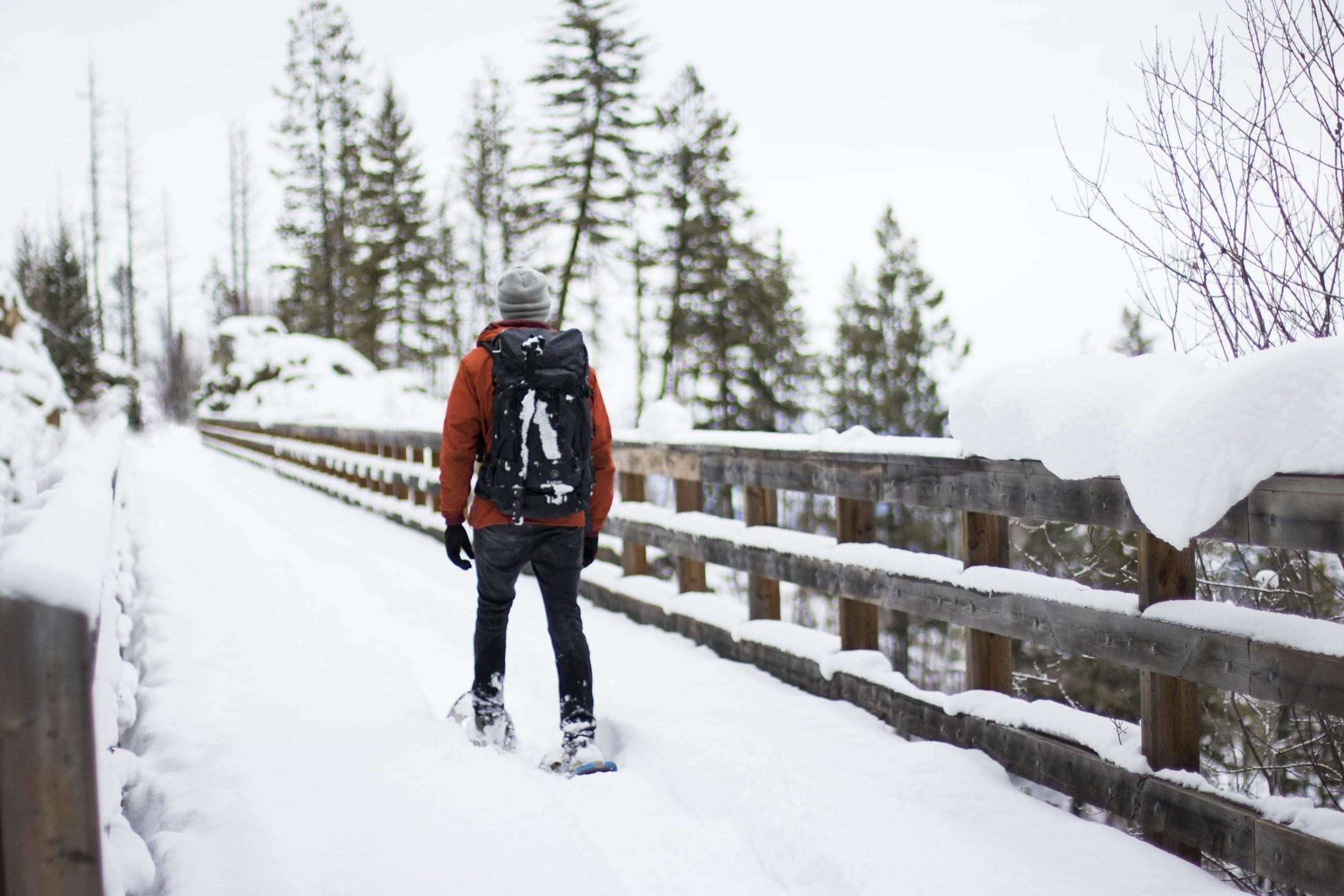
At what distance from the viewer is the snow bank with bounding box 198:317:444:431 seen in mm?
26328

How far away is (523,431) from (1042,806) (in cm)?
224

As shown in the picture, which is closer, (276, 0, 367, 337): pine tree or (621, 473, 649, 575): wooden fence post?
(621, 473, 649, 575): wooden fence post

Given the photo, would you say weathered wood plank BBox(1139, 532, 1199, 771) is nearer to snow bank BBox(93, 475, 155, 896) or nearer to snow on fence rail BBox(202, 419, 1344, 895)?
snow on fence rail BBox(202, 419, 1344, 895)

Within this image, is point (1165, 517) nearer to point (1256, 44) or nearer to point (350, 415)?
point (1256, 44)

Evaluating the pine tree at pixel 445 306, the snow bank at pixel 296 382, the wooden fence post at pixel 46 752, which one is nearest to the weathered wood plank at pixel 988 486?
the wooden fence post at pixel 46 752

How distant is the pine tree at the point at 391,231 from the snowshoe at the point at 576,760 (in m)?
34.8

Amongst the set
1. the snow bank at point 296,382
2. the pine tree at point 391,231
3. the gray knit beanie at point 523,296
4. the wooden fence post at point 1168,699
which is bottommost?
the wooden fence post at point 1168,699

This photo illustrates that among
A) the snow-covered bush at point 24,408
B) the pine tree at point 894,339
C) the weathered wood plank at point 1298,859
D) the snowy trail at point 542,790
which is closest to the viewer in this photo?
the weathered wood plank at point 1298,859

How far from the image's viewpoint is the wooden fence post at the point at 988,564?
3572mm

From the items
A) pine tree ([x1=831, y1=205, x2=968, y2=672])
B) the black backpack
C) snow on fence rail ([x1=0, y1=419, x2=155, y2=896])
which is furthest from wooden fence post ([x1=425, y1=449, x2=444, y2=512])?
pine tree ([x1=831, y1=205, x2=968, y2=672])

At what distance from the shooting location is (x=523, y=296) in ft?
12.2

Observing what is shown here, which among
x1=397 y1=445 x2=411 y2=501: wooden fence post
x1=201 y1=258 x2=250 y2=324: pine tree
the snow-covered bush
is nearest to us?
the snow-covered bush

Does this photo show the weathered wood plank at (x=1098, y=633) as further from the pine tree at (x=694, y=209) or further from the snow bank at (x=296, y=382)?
the pine tree at (x=694, y=209)

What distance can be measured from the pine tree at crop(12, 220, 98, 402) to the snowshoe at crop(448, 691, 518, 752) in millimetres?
31271
